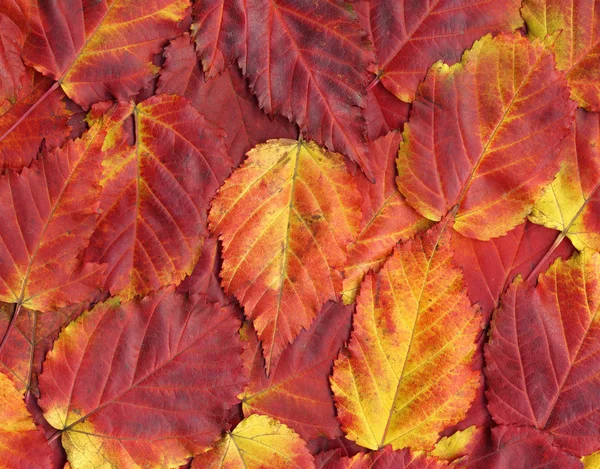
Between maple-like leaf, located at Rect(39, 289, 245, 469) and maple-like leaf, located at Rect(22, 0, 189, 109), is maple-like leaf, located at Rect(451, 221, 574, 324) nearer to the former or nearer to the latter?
maple-like leaf, located at Rect(39, 289, 245, 469)

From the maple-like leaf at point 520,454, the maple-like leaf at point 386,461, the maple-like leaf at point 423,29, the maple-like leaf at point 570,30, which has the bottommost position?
the maple-like leaf at point 520,454

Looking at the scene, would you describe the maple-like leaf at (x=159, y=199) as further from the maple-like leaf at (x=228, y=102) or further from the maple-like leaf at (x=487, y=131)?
the maple-like leaf at (x=487, y=131)

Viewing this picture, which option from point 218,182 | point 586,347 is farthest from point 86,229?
point 586,347

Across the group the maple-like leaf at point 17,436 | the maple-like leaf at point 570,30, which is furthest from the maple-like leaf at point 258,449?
the maple-like leaf at point 570,30

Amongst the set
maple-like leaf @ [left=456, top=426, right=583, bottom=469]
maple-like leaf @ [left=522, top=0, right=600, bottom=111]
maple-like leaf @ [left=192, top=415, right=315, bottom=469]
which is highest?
maple-like leaf @ [left=522, top=0, right=600, bottom=111]

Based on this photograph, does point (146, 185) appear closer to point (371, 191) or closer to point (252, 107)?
point (252, 107)

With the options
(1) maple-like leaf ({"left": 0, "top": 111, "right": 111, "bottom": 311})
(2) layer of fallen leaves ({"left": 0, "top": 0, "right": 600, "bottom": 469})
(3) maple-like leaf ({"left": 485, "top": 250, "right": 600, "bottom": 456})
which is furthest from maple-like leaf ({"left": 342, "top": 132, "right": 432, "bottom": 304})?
(1) maple-like leaf ({"left": 0, "top": 111, "right": 111, "bottom": 311})

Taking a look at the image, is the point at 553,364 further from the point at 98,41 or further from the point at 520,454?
the point at 98,41
